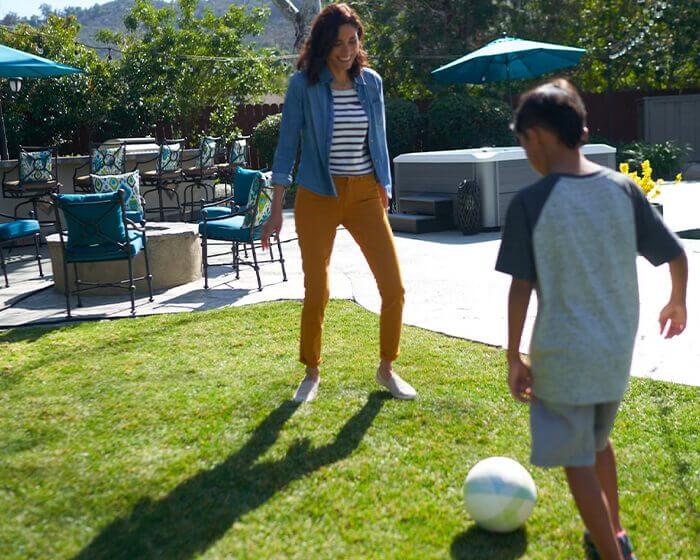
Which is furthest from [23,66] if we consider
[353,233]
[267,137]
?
[267,137]

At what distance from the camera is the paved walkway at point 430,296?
5.14 meters

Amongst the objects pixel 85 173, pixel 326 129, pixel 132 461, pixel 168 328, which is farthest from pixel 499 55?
pixel 132 461

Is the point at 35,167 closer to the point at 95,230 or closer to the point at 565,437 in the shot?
the point at 95,230

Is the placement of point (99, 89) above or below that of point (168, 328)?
above

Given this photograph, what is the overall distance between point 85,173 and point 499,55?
6.11 metres

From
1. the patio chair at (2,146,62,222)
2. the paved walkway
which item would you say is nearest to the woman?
the paved walkway

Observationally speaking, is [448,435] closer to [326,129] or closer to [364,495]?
[364,495]

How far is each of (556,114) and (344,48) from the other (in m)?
1.87

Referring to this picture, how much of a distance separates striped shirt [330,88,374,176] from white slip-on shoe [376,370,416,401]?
0.98 m

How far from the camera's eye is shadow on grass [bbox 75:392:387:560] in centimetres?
286

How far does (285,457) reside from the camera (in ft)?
11.7

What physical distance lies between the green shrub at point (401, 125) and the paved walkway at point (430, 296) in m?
7.33

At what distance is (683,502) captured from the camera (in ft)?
10.2

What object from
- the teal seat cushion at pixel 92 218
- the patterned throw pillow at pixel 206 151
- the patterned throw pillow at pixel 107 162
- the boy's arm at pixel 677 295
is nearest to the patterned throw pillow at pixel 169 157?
the patterned throw pillow at pixel 206 151
